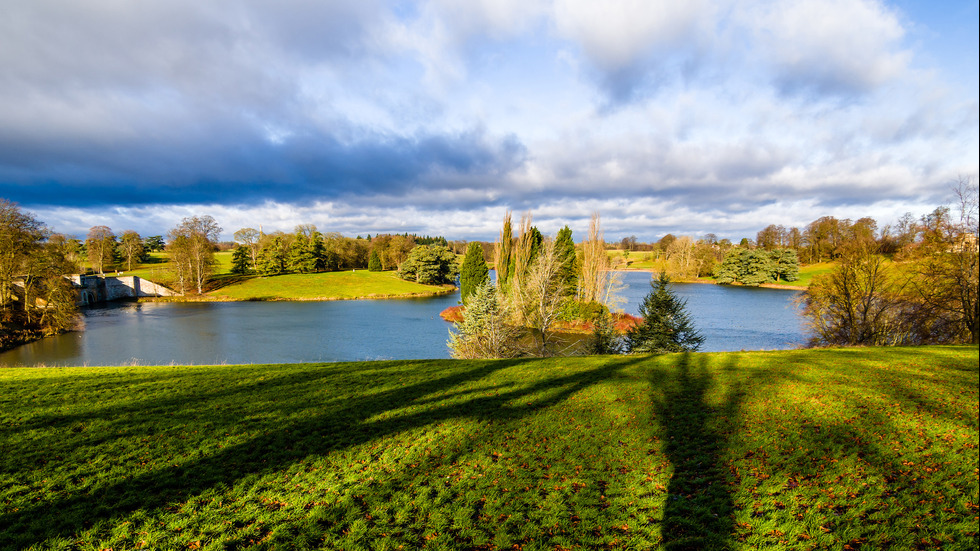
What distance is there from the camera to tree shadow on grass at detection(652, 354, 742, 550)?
401 centimetres

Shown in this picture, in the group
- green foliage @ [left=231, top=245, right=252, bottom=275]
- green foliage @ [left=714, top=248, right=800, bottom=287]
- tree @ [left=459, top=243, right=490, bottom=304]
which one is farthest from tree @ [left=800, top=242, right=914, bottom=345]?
green foliage @ [left=231, top=245, right=252, bottom=275]

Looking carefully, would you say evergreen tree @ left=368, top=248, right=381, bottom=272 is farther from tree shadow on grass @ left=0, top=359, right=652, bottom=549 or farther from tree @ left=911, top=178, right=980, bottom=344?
tree @ left=911, top=178, right=980, bottom=344

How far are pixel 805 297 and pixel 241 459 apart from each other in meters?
29.2

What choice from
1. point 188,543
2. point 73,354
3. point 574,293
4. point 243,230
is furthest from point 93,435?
point 243,230

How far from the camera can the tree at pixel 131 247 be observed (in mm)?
60719

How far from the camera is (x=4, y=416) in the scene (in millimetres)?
6781

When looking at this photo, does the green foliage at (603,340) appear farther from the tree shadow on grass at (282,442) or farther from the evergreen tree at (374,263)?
the evergreen tree at (374,263)

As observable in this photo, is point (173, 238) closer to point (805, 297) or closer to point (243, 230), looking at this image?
point (243, 230)

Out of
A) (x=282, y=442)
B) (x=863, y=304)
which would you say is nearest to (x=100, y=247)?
(x=282, y=442)

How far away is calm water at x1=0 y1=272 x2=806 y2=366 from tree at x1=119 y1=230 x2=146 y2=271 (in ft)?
74.9

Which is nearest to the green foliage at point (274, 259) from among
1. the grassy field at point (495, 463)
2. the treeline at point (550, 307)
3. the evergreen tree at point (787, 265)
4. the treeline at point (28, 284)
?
the treeline at point (28, 284)

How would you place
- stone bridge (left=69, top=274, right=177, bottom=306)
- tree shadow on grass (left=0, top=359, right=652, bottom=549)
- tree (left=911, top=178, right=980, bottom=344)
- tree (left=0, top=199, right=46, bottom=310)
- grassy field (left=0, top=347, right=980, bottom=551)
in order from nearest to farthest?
grassy field (left=0, top=347, right=980, bottom=551) < tree shadow on grass (left=0, top=359, right=652, bottom=549) < tree (left=911, top=178, right=980, bottom=344) < tree (left=0, top=199, right=46, bottom=310) < stone bridge (left=69, top=274, right=177, bottom=306)

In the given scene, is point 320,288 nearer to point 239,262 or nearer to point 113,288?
point 239,262

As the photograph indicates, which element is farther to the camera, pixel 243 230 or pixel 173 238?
pixel 243 230
